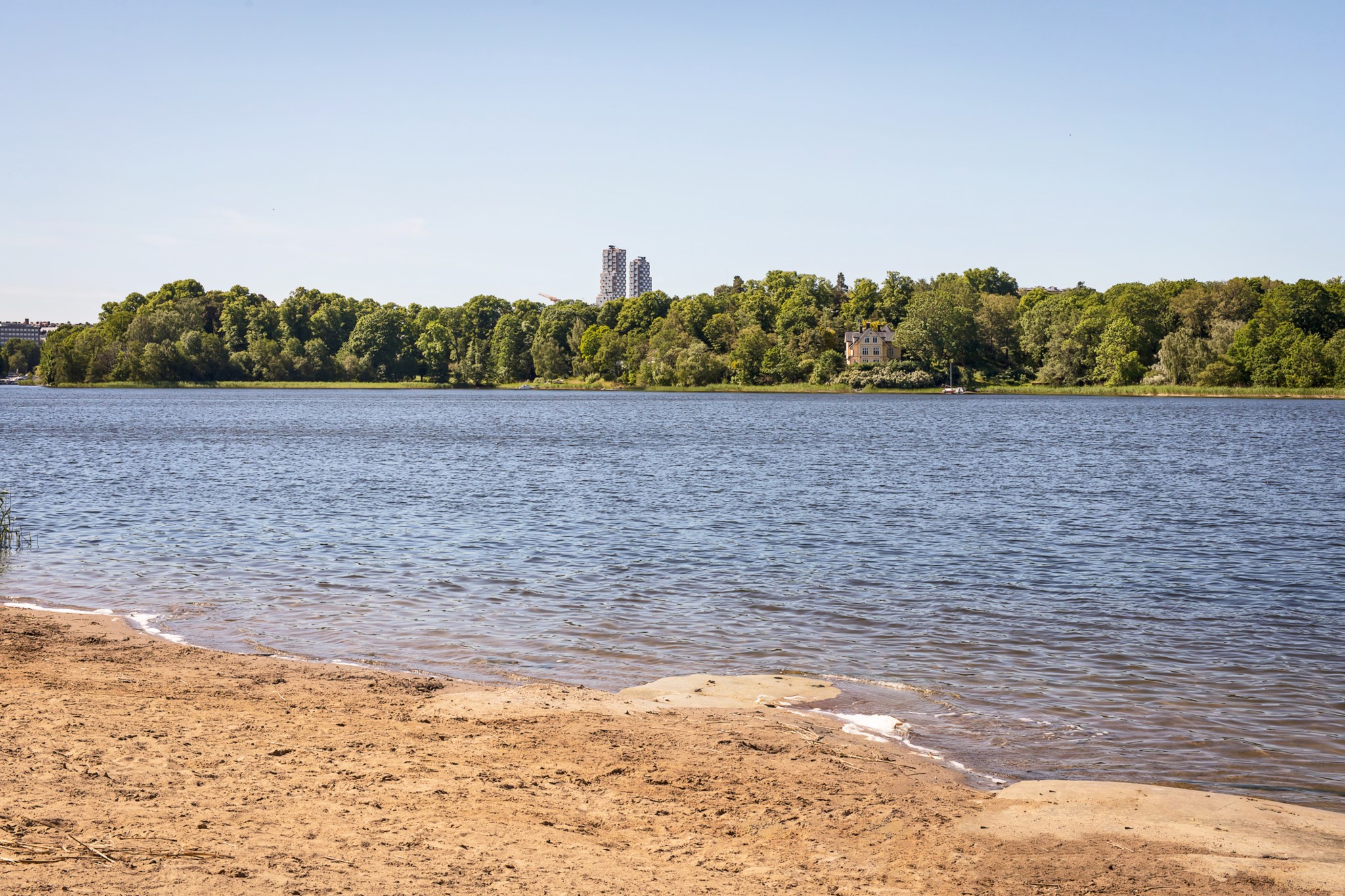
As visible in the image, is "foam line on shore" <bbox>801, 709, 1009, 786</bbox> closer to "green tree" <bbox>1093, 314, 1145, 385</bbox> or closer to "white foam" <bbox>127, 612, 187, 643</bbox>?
"white foam" <bbox>127, 612, 187, 643</bbox>

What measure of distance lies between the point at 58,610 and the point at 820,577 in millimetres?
13136

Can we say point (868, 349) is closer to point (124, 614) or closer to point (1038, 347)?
point (1038, 347)

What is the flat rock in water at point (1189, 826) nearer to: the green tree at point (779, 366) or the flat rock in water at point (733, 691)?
the flat rock in water at point (733, 691)

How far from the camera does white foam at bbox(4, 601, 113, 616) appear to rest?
16.2 metres

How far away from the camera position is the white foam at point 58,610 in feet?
53.0

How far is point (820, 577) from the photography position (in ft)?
67.3

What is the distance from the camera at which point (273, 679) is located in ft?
39.5

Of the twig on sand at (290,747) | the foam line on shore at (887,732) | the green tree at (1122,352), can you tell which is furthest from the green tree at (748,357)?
the twig on sand at (290,747)

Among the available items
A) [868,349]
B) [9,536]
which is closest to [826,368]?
[868,349]

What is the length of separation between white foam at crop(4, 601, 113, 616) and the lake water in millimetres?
651

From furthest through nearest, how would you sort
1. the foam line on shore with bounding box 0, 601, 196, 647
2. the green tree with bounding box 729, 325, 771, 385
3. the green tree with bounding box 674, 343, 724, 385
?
the green tree with bounding box 674, 343, 724, 385, the green tree with bounding box 729, 325, 771, 385, the foam line on shore with bounding box 0, 601, 196, 647

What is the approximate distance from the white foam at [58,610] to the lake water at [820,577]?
651 millimetres

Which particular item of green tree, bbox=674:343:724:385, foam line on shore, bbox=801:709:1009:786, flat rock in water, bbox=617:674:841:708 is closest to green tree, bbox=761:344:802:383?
green tree, bbox=674:343:724:385

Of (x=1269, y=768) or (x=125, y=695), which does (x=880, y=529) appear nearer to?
(x=1269, y=768)
